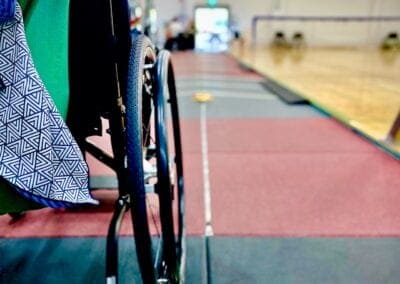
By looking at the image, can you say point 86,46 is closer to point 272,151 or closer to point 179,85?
point 272,151

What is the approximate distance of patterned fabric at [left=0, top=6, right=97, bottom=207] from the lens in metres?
0.58

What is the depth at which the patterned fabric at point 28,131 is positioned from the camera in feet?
1.90

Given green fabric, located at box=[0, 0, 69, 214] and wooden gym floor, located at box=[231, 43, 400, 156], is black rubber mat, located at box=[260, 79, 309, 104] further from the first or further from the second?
green fabric, located at box=[0, 0, 69, 214]

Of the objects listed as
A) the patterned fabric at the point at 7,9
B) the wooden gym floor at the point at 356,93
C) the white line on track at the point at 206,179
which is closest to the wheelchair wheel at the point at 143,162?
the patterned fabric at the point at 7,9

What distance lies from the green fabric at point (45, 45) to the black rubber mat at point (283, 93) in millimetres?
3255

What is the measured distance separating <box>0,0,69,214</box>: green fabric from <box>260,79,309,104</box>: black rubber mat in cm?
326

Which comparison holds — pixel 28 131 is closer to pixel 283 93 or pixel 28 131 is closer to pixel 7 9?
pixel 7 9

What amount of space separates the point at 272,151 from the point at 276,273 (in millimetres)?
1190

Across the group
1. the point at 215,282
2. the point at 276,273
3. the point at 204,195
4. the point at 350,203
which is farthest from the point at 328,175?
the point at 215,282

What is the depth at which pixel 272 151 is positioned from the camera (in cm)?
227

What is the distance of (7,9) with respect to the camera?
0.53 m

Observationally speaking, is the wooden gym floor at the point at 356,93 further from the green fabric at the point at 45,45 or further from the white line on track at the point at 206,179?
the green fabric at the point at 45,45

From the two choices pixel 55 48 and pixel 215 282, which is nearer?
pixel 55 48

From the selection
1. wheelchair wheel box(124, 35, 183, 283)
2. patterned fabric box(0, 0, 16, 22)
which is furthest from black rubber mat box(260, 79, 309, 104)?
patterned fabric box(0, 0, 16, 22)
